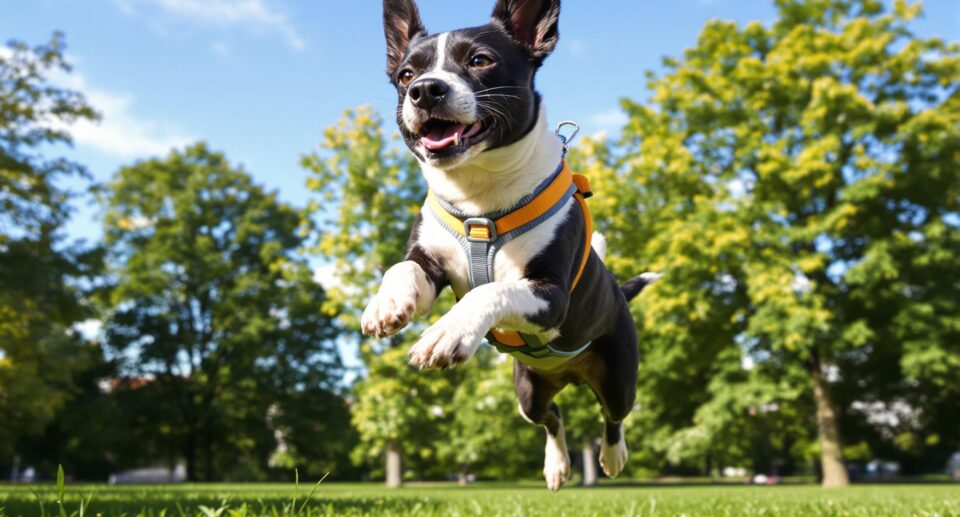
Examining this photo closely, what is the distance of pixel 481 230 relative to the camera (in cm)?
341

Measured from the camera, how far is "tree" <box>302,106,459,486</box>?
2325 cm

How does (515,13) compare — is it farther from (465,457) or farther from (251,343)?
(251,343)

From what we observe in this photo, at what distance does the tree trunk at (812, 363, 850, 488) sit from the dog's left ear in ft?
69.6

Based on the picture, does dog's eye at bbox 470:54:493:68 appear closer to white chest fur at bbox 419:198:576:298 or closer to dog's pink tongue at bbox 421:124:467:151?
dog's pink tongue at bbox 421:124:467:151

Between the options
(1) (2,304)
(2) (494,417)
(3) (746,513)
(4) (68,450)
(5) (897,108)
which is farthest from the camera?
(4) (68,450)

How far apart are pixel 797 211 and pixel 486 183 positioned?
842 inches

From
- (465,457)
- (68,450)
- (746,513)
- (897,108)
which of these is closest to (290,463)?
(465,457)

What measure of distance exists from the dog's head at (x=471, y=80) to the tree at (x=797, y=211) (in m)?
17.8

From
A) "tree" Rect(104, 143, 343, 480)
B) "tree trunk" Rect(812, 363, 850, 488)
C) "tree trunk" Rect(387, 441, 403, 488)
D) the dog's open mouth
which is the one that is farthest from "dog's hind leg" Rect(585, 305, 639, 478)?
"tree" Rect(104, 143, 343, 480)

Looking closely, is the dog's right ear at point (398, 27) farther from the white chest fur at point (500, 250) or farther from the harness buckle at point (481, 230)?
the harness buckle at point (481, 230)

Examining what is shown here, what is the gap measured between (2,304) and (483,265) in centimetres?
1874

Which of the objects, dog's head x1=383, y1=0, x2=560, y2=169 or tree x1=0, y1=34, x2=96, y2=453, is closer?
dog's head x1=383, y1=0, x2=560, y2=169

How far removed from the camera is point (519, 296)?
2.94 metres

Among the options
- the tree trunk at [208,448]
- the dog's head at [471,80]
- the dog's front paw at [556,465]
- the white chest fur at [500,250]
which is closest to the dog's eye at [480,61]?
the dog's head at [471,80]
